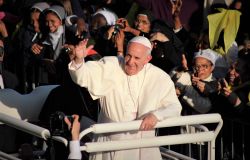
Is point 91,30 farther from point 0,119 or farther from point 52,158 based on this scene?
point 52,158

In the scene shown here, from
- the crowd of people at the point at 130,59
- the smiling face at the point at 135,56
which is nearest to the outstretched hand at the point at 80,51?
the crowd of people at the point at 130,59

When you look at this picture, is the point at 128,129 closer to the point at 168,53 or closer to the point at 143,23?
the point at 168,53

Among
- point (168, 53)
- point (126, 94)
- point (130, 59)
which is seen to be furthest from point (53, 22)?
point (130, 59)

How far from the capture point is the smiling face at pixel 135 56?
7.18m

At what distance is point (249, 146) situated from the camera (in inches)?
332

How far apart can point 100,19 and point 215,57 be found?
1.88 metres

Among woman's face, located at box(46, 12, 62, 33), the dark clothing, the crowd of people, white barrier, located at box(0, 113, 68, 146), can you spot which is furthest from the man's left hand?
woman's face, located at box(46, 12, 62, 33)

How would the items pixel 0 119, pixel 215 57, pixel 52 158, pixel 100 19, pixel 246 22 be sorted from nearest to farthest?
1. pixel 52 158
2. pixel 0 119
3. pixel 215 57
4. pixel 246 22
5. pixel 100 19

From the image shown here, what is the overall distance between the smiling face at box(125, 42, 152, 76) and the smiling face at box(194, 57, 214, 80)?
1423 millimetres

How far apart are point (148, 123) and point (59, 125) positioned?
76cm

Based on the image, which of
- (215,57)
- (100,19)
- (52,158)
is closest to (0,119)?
(52,158)

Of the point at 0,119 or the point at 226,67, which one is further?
the point at 226,67

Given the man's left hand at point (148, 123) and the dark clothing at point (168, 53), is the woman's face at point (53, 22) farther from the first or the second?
the man's left hand at point (148, 123)

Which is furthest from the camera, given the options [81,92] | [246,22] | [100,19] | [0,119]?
[100,19]
